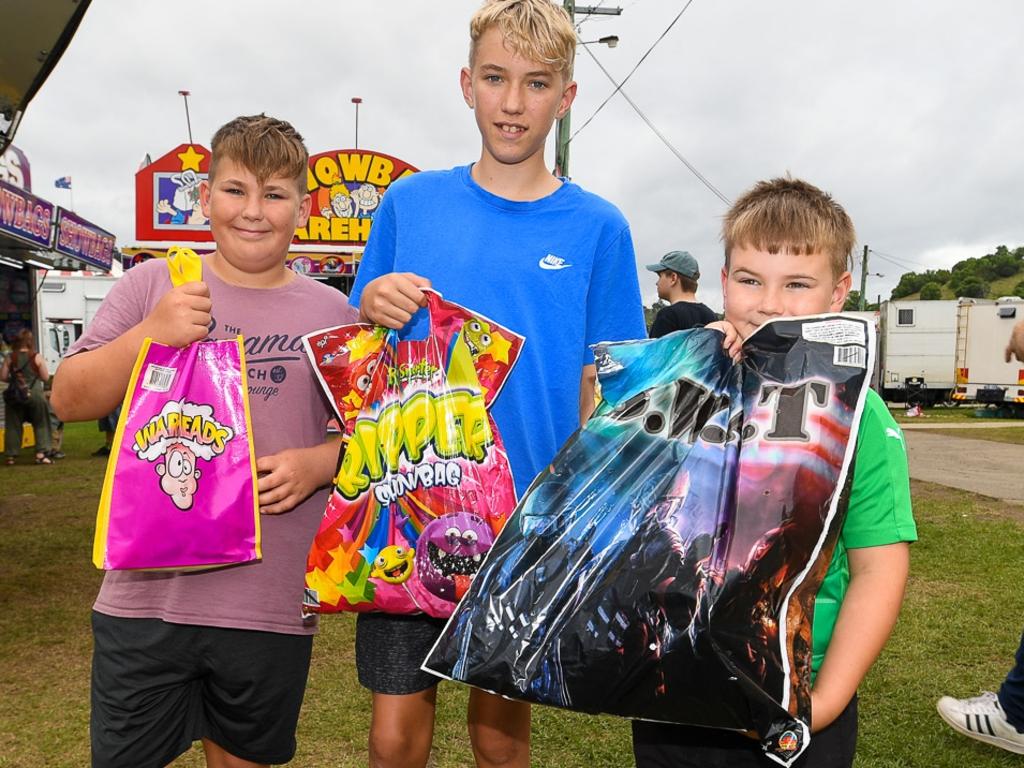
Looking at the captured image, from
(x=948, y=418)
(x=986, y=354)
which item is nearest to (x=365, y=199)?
(x=948, y=418)

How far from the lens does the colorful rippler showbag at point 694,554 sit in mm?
1260

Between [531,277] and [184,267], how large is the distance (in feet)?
2.50

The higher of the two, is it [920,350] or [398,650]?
[920,350]

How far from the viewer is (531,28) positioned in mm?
1859

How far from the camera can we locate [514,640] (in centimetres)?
136

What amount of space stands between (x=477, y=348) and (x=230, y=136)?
2.66 feet

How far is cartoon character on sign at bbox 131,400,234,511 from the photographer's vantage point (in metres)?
1.74

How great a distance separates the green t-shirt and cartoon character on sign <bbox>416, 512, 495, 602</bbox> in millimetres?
653

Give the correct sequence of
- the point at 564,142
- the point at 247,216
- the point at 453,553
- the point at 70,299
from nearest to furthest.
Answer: the point at 453,553
the point at 247,216
the point at 564,142
the point at 70,299

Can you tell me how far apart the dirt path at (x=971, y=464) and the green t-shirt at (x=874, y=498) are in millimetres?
6713

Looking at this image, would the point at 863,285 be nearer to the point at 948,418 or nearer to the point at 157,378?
the point at 948,418

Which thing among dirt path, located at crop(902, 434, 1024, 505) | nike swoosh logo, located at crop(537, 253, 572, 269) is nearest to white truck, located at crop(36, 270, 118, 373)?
dirt path, located at crop(902, 434, 1024, 505)

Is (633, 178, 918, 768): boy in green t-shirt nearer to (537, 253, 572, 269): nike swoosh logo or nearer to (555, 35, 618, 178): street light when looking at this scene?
(537, 253, 572, 269): nike swoosh logo

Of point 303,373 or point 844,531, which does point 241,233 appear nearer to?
point 303,373
